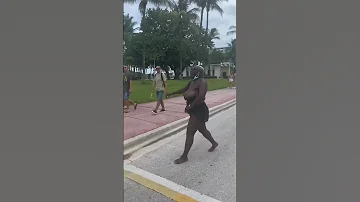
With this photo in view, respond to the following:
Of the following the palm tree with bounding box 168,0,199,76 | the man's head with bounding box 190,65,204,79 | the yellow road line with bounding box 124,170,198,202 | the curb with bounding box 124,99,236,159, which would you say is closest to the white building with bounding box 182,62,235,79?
the man's head with bounding box 190,65,204,79

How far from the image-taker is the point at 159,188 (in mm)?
1352

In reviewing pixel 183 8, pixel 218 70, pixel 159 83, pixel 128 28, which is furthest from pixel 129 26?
pixel 218 70

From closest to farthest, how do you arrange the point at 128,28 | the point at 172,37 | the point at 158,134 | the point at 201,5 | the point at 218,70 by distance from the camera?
the point at 128,28 → the point at 201,5 → the point at 172,37 → the point at 218,70 → the point at 158,134

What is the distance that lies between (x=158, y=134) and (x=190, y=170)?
0.54 m

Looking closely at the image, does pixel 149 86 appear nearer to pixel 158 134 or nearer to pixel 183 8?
pixel 183 8

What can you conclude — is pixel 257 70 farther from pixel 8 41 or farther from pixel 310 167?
pixel 8 41

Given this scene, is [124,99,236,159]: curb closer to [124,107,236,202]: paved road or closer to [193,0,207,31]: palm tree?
[124,107,236,202]: paved road

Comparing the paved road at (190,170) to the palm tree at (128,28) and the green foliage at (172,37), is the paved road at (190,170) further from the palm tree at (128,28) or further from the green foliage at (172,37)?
the palm tree at (128,28)

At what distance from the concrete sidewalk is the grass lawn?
0.04 metres

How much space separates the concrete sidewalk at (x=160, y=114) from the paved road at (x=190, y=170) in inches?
4.6

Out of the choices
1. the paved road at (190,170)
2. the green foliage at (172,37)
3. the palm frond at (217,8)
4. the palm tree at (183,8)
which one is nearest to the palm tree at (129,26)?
the green foliage at (172,37)

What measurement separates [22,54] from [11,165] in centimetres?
29

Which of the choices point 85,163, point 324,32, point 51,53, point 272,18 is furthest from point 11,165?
point 324,32

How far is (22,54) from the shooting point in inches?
27.4
